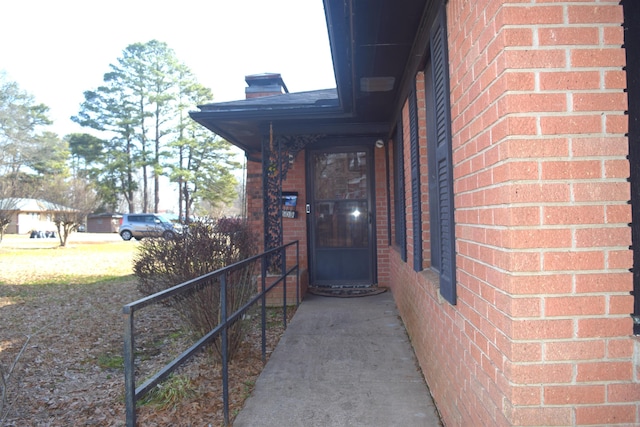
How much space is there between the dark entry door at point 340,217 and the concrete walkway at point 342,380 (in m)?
2.02

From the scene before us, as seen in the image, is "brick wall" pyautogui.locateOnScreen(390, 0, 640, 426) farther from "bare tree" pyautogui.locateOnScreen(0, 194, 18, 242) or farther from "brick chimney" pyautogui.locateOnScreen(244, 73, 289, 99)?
"bare tree" pyautogui.locateOnScreen(0, 194, 18, 242)

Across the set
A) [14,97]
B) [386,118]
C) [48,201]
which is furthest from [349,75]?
[14,97]

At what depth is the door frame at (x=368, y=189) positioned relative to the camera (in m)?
7.21

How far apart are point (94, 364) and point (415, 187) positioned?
3.36 meters

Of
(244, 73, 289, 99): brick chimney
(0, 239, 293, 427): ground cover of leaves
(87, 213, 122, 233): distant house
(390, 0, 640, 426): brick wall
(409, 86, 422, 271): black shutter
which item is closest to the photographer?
(390, 0, 640, 426): brick wall

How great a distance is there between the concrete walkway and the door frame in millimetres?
1967

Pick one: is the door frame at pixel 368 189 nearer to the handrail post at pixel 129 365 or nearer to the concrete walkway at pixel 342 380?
the concrete walkway at pixel 342 380

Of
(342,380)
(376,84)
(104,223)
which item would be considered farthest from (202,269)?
(104,223)

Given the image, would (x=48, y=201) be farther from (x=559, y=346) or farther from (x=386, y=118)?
(x=559, y=346)

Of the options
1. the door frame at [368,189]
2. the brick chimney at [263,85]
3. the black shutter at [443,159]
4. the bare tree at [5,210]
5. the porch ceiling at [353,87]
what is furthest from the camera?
the bare tree at [5,210]

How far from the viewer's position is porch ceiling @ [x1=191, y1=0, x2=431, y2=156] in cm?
303

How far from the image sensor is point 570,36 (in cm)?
Result: 146

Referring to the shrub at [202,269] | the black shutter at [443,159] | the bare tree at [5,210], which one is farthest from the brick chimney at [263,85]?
the bare tree at [5,210]

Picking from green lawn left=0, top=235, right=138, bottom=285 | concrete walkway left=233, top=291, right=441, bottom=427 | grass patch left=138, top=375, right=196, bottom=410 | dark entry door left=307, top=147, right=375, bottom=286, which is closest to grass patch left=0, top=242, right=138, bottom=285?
green lawn left=0, top=235, right=138, bottom=285
